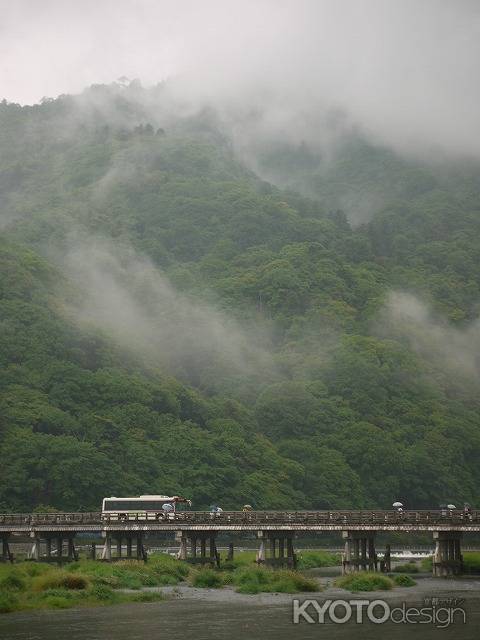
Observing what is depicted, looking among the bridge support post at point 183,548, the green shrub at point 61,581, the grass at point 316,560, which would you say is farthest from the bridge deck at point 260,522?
the green shrub at point 61,581

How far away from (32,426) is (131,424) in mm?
17404

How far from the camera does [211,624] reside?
57.6 meters

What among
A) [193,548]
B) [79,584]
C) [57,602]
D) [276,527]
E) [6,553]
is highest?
[276,527]

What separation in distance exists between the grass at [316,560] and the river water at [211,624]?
3366cm

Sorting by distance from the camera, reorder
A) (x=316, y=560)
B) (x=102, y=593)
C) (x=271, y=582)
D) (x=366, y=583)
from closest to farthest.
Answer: (x=102, y=593) → (x=366, y=583) → (x=271, y=582) → (x=316, y=560)

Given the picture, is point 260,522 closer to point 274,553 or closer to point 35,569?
point 274,553

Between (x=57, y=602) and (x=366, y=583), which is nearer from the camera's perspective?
(x=57, y=602)

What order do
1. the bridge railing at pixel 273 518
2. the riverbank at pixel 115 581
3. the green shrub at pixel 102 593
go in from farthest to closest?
the bridge railing at pixel 273 518
the green shrub at pixel 102 593
the riverbank at pixel 115 581

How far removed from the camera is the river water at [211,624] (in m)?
53.5

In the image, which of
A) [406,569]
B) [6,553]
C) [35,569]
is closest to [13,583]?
[35,569]

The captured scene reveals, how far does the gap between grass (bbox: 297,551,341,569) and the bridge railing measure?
274 inches

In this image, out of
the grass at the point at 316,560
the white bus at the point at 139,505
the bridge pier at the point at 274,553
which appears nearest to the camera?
the bridge pier at the point at 274,553

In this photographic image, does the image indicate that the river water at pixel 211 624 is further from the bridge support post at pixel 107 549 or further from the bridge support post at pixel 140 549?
the bridge support post at pixel 140 549

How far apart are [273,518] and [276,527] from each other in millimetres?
2403
